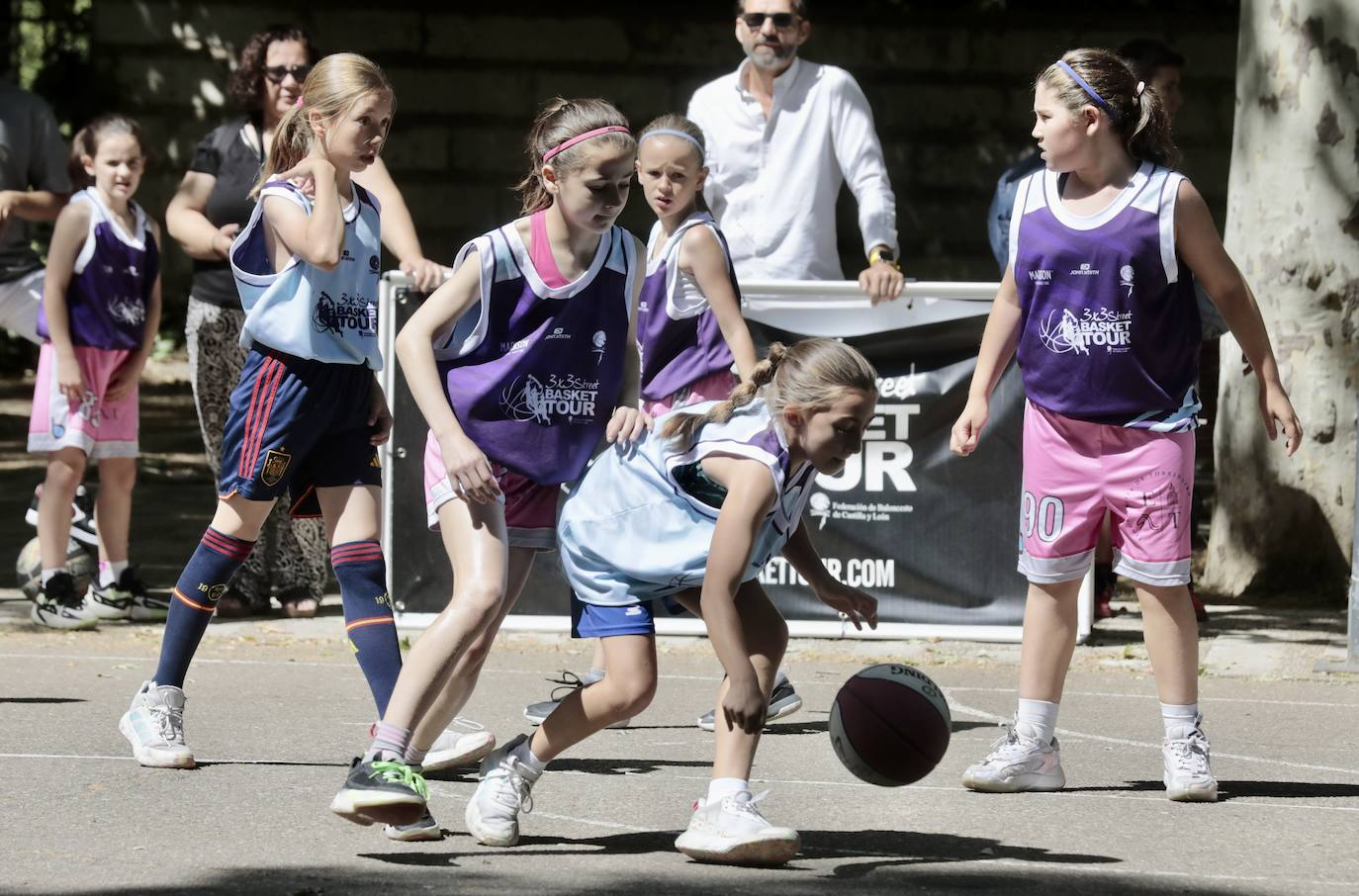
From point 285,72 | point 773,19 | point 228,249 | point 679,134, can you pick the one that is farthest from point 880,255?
point 228,249

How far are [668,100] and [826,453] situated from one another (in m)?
14.2

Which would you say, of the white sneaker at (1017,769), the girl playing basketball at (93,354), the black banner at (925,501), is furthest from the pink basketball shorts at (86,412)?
the white sneaker at (1017,769)

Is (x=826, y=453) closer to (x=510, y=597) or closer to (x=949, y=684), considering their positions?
(x=510, y=597)

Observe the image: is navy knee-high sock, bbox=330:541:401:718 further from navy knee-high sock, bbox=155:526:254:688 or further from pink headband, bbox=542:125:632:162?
pink headband, bbox=542:125:632:162

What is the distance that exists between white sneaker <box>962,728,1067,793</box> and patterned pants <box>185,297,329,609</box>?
3.51 metres

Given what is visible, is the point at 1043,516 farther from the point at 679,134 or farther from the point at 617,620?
the point at 679,134

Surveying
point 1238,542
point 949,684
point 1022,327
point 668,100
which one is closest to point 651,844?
point 1022,327

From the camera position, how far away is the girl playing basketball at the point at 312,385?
5.57 metres

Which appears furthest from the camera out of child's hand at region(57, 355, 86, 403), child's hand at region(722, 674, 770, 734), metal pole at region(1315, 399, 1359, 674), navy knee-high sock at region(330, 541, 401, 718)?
child's hand at region(57, 355, 86, 403)

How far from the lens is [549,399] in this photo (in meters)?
5.36

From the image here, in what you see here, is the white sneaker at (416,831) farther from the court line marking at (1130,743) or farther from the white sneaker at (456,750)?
the court line marking at (1130,743)

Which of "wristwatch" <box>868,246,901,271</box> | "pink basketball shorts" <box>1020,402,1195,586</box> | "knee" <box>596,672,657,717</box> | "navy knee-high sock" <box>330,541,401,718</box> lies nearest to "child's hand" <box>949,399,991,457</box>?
"pink basketball shorts" <box>1020,402,1195,586</box>

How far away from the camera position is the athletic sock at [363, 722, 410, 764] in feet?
15.9

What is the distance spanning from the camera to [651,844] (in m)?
5.09
